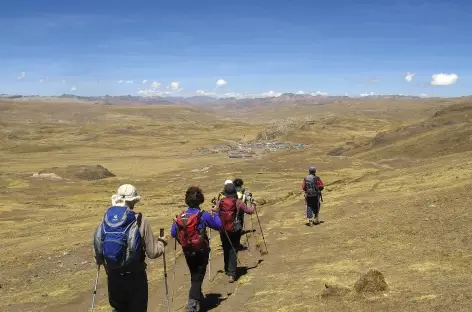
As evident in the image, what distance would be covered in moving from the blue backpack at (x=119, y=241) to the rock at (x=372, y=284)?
504 cm

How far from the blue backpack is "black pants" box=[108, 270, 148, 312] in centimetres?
25

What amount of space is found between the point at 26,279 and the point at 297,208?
47.1ft

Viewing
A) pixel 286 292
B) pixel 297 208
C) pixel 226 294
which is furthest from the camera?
pixel 297 208

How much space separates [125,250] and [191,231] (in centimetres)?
281

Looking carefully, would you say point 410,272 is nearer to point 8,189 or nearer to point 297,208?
point 297,208

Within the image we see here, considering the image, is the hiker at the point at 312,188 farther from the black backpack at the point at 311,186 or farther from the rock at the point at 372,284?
the rock at the point at 372,284

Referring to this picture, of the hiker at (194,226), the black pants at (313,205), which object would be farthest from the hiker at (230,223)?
the black pants at (313,205)

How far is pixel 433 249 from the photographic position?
42.7ft

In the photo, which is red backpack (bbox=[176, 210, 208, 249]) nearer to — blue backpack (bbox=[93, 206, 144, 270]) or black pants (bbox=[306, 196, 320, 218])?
blue backpack (bbox=[93, 206, 144, 270])

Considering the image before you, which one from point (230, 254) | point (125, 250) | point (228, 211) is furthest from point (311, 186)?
point (125, 250)

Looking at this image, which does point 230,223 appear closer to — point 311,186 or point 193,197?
point 193,197

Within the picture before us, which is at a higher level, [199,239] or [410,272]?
[199,239]

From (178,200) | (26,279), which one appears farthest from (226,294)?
(178,200)

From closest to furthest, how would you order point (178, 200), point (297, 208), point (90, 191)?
point (297, 208) → point (178, 200) → point (90, 191)
